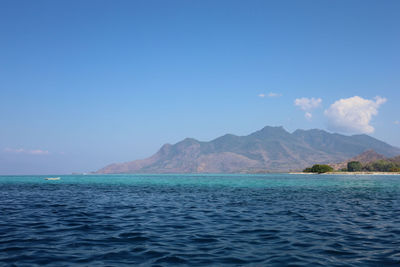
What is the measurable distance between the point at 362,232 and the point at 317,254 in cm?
697

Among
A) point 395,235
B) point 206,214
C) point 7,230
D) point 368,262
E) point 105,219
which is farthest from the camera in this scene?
point 206,214

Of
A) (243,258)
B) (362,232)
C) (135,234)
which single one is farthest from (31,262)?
(362,232)

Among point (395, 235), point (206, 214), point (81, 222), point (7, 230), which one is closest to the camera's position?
point (395, 235)

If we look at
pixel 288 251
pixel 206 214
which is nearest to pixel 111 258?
pixel 288 251

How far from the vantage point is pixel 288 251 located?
13680 mm

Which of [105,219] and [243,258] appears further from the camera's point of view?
[105,219]

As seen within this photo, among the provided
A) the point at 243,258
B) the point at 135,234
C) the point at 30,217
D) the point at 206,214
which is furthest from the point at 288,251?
the point at 30,217

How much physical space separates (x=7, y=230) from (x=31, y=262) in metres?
8.92

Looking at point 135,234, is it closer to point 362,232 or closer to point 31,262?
point 31,262

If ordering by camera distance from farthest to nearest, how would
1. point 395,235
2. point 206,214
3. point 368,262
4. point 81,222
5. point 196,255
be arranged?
point 206,214
point 81,222
point 395,235
point 196,255
point 368,262

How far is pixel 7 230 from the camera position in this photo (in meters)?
19.0

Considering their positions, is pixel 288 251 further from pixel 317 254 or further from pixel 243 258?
pixel 243 258

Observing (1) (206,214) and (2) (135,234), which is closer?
(2) (135,234)

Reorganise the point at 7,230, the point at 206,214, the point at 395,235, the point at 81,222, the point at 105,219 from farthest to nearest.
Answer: the point at 206,214
the point at 105,219
the point at 81,222
the point at 7,230
the point at 395,235
